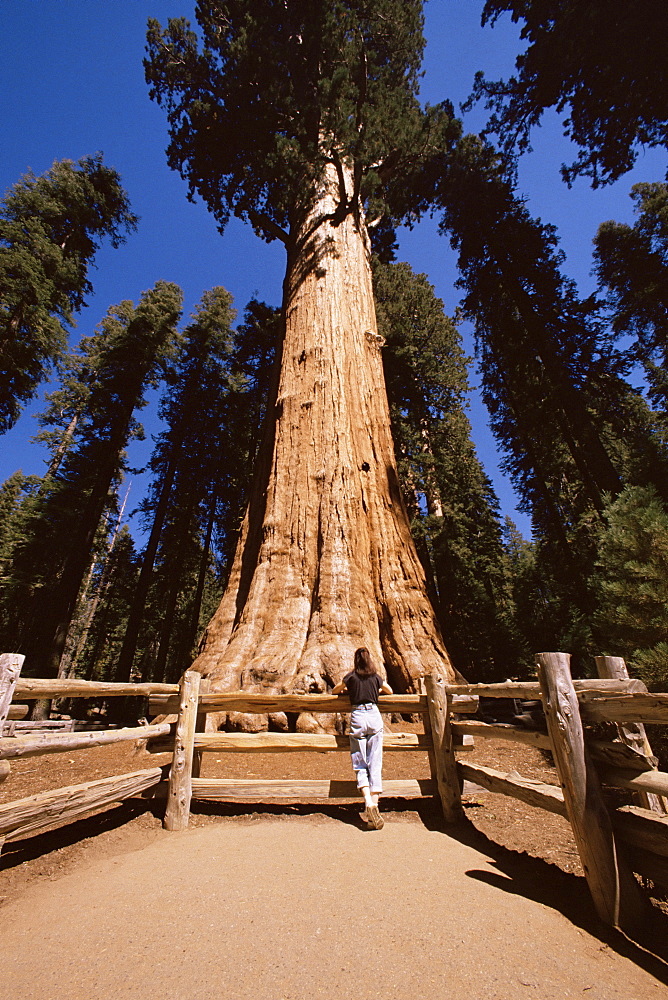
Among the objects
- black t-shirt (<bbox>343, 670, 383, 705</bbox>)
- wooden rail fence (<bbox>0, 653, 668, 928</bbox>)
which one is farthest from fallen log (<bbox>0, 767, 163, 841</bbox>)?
black t-shirt (<bbox>343, 670, 383, 705</bbox>)

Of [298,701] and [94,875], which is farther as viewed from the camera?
[298,701]

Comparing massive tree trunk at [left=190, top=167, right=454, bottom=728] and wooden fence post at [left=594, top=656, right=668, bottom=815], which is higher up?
massive tree trunk at [left=190, top=167, right=454, bottom=728]

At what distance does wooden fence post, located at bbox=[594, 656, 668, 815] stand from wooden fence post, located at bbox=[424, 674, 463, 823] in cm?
172

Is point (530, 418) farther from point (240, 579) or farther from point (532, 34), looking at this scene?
point (240, 579)

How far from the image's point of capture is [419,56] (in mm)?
15281

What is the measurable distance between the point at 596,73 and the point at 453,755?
16.0 metres

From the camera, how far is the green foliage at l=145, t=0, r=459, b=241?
1098 centimetres

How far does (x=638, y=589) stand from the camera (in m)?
5.88

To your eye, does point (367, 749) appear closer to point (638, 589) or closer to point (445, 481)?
point (638, 589)

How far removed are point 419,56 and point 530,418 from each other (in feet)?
45.8

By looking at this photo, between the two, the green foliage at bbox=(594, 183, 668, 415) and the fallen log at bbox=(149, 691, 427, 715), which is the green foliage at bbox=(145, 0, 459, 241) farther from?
the fallen log at bbox=(149, 691, 427, 715)

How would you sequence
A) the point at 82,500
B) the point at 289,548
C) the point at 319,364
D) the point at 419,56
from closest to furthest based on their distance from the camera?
the point at 289,548 < the point at 319,364 < the point at 419,56 < the point at 82,500

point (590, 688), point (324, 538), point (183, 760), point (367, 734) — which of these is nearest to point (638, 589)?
point (590, 688)

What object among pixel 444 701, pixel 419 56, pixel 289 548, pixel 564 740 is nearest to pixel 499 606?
pixel 289 548
